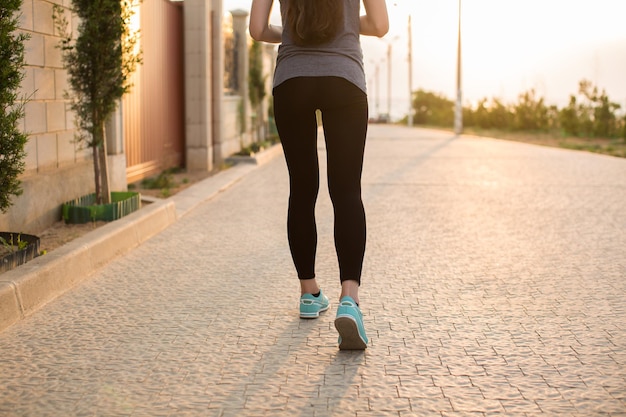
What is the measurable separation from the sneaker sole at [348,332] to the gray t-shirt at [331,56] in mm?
1046

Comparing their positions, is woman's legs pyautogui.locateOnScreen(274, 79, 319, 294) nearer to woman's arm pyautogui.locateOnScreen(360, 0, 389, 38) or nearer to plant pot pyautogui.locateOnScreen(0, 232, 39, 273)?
woman's arm pyautogui.locateOnScreen(360, 0, 389, 38)

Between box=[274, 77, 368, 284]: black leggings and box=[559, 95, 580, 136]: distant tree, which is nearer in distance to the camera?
box=[274, 77, 368, 284]: black leggings

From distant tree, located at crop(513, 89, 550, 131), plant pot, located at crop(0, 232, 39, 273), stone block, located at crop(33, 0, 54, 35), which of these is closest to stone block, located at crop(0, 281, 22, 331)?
plant pot, located at crop(0, 232, 39, 273)

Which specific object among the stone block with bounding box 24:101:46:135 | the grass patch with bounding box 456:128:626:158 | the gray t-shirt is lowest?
the grass patch with bounding box 456:128:626:158

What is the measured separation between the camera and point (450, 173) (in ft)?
46.1

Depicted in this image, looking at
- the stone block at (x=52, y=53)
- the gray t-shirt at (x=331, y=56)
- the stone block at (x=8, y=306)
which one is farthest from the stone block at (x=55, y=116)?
the gray t-shirt at (x=331, y=56)

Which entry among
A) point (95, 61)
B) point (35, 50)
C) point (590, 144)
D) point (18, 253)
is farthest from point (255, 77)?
point (18, 253)

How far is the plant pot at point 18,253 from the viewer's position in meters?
5.03

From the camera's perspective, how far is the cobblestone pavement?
3.35 meters

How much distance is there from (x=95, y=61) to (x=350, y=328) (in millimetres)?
4658

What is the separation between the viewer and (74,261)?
5625 millimetres

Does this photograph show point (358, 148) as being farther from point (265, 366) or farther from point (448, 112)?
point (448, 112)

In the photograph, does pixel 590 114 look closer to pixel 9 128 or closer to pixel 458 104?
pixel 458 104

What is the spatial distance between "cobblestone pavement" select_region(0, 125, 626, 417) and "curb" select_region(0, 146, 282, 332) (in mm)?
96
